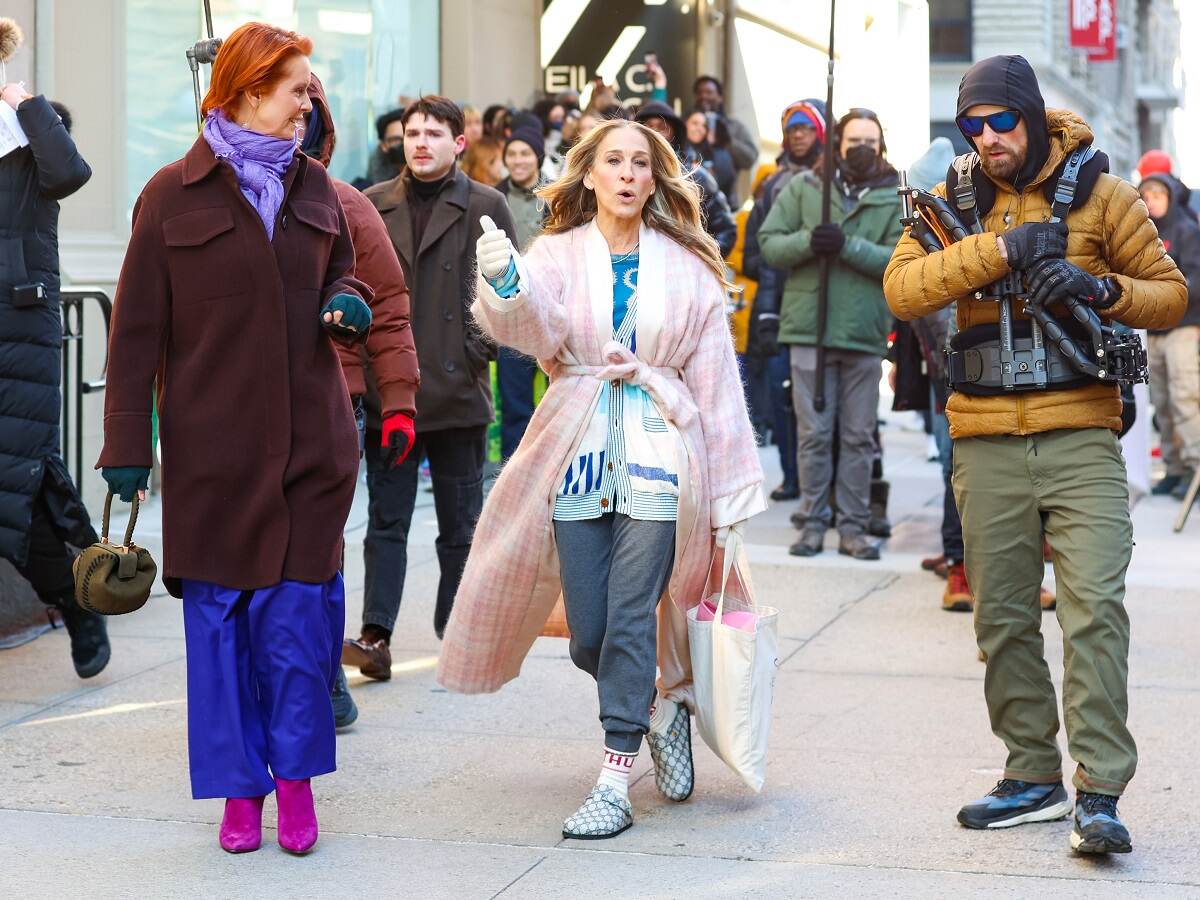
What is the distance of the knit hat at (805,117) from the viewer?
1034 cm

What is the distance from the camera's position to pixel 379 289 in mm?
5641

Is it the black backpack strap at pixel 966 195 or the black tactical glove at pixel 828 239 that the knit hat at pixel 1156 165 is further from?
the black backpack strap at pixel 966 195

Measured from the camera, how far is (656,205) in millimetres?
5094

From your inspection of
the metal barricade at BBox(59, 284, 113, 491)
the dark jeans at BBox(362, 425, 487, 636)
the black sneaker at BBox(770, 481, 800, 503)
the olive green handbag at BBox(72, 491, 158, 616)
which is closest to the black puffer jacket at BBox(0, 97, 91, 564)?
the metal barricade at BBox(59, 284, 113, 491)

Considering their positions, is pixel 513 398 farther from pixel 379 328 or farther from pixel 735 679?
pixel 735 679

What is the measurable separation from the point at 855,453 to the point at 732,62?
442 inches

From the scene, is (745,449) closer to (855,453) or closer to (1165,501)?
(855,453)

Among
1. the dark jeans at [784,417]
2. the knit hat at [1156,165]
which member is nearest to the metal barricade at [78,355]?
the dark jeans at [784,417]

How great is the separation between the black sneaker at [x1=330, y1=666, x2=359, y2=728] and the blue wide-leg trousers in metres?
1.13

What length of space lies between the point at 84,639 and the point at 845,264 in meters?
4.32

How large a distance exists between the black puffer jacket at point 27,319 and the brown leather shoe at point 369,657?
3.72ft

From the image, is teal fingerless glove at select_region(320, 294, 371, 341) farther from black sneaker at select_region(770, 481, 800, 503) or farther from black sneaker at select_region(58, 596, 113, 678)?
black sneaker at select_region(770, 481, 800, 503)

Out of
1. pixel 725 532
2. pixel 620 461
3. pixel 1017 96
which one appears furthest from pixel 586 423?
pixel 1017 96

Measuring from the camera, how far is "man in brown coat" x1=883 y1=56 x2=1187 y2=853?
15.0 feet
